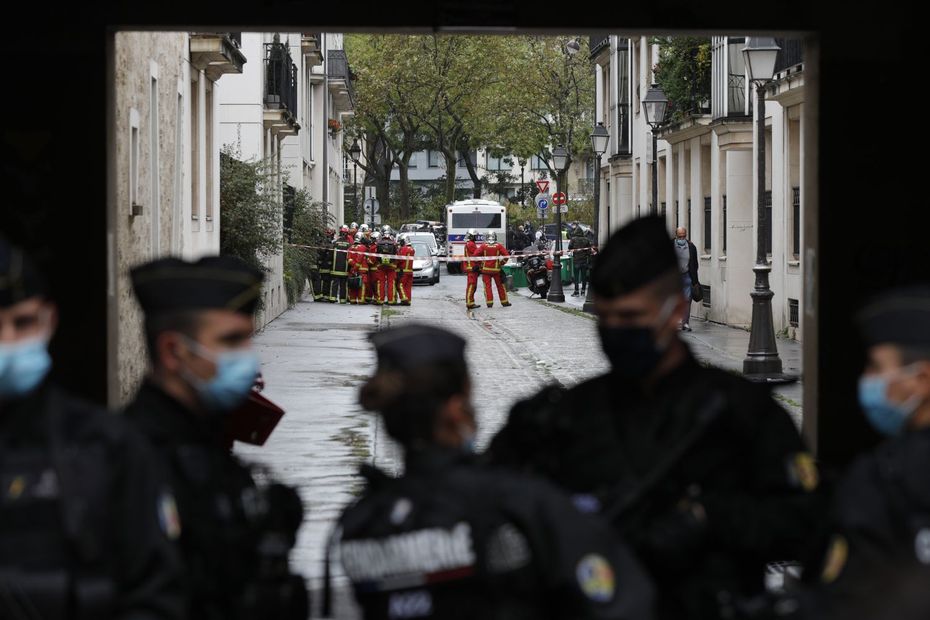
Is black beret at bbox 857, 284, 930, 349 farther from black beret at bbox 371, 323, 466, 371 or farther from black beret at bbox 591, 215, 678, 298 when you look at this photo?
black beret at bbox 371, 323, 466, 371

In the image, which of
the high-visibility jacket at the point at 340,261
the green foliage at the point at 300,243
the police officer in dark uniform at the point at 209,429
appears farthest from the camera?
the high-visibility jacket at the point at 340,261

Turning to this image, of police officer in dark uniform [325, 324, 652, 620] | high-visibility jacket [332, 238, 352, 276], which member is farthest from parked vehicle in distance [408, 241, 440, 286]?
police officer in dark uniform [325, 324, 652, 620]

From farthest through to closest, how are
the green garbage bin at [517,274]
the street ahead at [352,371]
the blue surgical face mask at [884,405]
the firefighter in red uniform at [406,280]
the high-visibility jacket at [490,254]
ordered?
the green garbage bin at [517,274], the firefighter in red uniform at [406,280], the high-visibility jacket at [490,254], the street ahead at [352,371], the blue surgical face mask at [884,405]

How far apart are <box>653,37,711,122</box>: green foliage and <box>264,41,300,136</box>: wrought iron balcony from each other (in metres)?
7.65

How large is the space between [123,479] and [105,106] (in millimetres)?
4614

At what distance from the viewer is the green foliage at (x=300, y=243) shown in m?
37.0

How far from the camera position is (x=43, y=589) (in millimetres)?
3512

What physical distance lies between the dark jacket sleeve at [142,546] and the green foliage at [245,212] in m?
22.1

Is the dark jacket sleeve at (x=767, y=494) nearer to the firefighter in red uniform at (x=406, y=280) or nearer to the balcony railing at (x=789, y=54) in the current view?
the balcony railing at (x=789, y=54)

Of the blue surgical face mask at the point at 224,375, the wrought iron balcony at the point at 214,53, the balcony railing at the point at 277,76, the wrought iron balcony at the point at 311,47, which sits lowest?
the blue surgical face mask at the point at 224,375

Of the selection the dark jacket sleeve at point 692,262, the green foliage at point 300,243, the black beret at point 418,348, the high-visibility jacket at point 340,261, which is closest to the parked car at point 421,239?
the high-visibility jacket at point 340,261

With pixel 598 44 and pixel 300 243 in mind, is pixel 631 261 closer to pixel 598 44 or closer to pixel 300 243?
pixel 300 243

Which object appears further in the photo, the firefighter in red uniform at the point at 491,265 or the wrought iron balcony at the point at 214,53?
the firefighter in red uniform at the point at 491,265

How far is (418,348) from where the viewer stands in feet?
12.9
